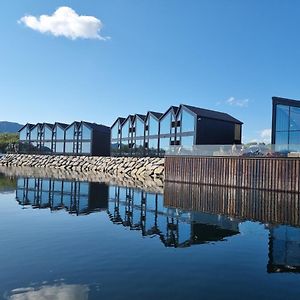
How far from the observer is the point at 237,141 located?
46281mm

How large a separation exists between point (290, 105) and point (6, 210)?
76.4ft

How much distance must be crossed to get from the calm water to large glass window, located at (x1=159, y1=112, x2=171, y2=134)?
25795 millimetres

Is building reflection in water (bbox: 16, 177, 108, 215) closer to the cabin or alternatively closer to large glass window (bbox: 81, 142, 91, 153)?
large glass window (bbox: 81, 142, 91, 153)

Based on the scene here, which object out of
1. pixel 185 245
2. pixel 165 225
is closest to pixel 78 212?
pixel 165 225

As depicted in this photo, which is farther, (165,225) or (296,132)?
(296,132)

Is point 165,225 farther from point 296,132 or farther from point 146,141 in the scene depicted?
point 146,141

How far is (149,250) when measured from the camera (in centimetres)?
975

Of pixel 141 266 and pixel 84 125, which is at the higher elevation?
pixel 84 125

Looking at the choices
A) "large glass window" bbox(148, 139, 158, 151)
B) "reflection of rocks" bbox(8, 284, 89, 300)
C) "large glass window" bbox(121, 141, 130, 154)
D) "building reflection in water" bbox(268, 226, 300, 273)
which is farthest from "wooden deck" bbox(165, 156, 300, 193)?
"reflection of rocks" bbox(8, 284, 89, 300)

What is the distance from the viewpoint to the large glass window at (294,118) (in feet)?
94.4

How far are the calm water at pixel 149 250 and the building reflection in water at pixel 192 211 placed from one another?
0.15ft

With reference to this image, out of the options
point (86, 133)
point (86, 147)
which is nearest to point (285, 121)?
point (86, 147)

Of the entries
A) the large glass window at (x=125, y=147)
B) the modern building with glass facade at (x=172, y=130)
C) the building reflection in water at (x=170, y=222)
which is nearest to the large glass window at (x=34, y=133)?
the modern building with glass facade at (x=172, y=130)

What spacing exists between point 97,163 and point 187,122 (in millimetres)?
17119
